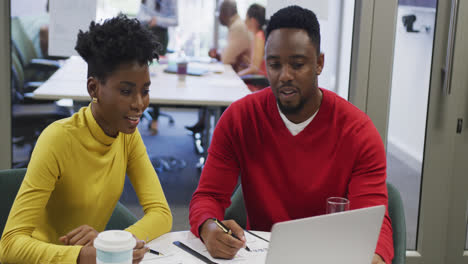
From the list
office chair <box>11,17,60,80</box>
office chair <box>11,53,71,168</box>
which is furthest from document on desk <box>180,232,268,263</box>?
office chair <box>11,53,71,168</box>

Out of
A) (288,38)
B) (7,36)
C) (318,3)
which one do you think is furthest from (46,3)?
(288,38)

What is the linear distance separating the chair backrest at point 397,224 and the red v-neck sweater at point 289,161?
0.13 meters

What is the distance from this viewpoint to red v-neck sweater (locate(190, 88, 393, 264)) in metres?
1.80

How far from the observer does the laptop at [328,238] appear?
3.64 ft

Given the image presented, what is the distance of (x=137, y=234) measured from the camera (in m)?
1.58

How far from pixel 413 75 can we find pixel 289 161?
68.0 inches

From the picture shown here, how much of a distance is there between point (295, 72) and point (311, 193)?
402 millimetres

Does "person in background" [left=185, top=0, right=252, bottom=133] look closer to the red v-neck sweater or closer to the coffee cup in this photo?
the red v-neck sweater

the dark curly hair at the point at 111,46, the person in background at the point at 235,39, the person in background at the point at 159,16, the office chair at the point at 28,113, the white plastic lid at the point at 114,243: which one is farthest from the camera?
the person in background at the point at 159,16

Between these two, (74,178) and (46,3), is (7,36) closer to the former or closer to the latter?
(46,3)

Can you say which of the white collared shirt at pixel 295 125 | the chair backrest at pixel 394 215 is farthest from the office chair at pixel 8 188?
the white collared shirt at pixel 295 125

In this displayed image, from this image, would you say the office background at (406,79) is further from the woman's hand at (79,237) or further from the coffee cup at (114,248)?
the coffee cup at (114,248)

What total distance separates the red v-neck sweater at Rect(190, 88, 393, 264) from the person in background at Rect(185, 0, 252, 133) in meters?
Result: 1.49

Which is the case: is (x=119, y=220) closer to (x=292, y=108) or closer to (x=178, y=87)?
(x=292, y=108)
